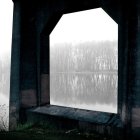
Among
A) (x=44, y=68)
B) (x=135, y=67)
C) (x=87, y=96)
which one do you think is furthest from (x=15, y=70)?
(x=87, y=96)

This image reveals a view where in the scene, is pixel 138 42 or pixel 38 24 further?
pixel 38 24

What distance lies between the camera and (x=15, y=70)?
7.15 meters

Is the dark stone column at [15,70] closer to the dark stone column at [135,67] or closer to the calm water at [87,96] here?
the dark stone column at [135,67]

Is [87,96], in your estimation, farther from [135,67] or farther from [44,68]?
[135,67]

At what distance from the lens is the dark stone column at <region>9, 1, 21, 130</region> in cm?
707

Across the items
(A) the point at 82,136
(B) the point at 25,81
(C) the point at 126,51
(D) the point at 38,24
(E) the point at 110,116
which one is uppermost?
(D) the point at 38,24

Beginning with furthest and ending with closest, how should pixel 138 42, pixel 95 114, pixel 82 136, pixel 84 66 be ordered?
pixel 84 66, pixel 95 114, pixel 82 136, pixel 138 42

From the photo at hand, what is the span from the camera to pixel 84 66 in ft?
317

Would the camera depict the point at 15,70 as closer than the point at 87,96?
Yes

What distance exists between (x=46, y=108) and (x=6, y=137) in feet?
6.27

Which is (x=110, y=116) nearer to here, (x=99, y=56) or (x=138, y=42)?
(x=138, y=42)

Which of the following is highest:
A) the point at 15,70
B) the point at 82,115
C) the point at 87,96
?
the point at 15,70

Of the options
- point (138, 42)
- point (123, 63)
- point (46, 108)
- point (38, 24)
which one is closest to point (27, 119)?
point (46, 108)

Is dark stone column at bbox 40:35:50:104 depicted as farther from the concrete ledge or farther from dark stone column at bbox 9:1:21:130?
dark stone column at bbox 9:1:21:130
